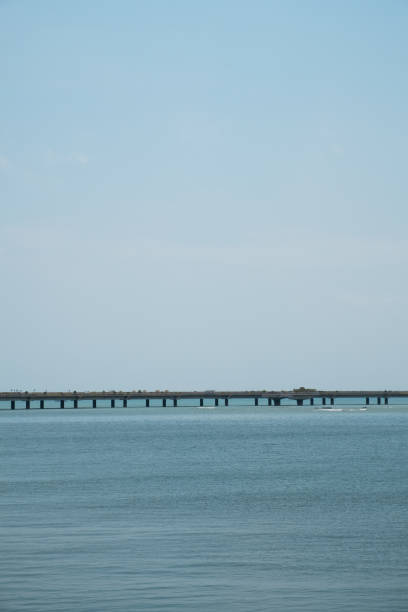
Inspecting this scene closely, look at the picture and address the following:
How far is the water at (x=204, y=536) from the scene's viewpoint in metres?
28.5

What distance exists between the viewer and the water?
28469 millimetres

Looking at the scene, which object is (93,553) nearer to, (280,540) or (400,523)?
(280,540)

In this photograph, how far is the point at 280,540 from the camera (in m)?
37.9

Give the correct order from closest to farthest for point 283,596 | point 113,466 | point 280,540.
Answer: point 283,596 → point 280,540 → point 113,466

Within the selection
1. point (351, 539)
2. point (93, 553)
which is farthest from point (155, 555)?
point (351, 539)

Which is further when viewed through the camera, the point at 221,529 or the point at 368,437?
the point at 368,437

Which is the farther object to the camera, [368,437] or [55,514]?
[368,437]

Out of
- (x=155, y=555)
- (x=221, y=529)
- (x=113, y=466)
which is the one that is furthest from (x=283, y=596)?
(x=113, y=466)

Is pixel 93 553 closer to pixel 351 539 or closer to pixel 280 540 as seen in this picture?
pixel 280 540

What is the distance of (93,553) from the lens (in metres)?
34.2

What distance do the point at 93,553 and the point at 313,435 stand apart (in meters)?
90.5

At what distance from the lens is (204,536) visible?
38562 mm

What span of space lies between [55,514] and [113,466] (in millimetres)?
30885

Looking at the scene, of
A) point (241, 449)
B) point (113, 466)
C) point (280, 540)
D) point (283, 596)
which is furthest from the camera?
point (241, 449)
